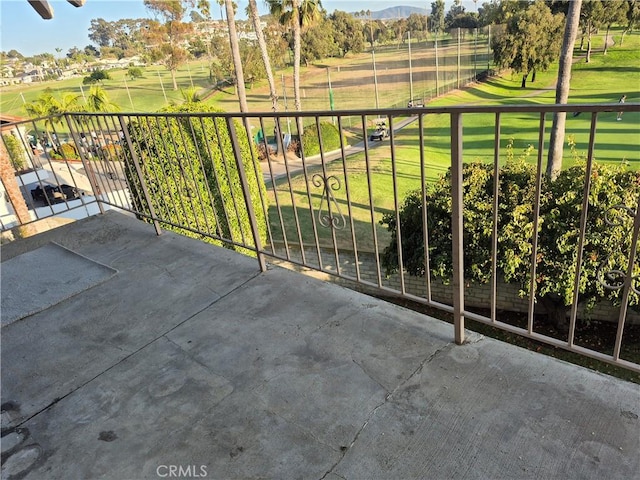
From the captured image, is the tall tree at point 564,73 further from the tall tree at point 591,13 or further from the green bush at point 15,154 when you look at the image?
the tall tree at point 591,13

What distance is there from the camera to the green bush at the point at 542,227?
5941 mm

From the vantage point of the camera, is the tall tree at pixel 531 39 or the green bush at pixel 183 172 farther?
the tall tree at pixel 531 39

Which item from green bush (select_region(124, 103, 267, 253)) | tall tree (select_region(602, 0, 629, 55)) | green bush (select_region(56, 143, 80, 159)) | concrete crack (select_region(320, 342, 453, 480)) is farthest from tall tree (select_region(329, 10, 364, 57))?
concrete crack (select_region(320, 342, 453, 480))

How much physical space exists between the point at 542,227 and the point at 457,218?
5.73 m

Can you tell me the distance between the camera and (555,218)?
649 centimetres

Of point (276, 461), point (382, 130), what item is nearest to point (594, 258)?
point (276, 461)

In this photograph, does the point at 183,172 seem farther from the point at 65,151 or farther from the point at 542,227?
the point at 65,151

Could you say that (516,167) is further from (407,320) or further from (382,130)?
(382,130)

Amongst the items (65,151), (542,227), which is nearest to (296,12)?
(65,151)

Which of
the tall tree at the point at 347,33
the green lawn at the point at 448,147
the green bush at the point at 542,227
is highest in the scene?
the tall tree at the point at 347,33

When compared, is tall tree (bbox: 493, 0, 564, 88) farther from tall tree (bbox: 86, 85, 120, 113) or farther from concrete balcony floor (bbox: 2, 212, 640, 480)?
concrete balcony floor (bbox: 2, 212, 640, 480)

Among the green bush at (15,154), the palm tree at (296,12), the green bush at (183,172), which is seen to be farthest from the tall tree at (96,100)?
the green bush at (183,172)

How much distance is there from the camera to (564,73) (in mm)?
10172

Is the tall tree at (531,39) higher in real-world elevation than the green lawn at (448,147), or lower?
higher
